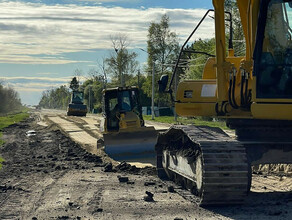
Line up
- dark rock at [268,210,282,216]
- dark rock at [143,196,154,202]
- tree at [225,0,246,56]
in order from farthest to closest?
tree at [225,0,246,56] → dark rock at [143,196,154,202] → dark rock at [268,210,282,216]

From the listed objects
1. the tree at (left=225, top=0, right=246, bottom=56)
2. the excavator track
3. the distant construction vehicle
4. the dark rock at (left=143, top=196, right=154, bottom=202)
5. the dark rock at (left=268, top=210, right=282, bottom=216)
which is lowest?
the distant construction vehicle

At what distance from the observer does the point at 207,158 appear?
8531 mm

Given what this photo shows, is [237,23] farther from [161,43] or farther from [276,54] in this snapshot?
[161,43]

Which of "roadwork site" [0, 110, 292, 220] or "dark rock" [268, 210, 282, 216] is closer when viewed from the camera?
"dark rock" [268, 210, 282, 216]

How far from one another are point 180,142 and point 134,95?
11.5m

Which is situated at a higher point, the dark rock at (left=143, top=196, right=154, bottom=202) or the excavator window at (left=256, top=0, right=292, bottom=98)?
the excavator window at (left=256, top=0, right=292, bottom=98)

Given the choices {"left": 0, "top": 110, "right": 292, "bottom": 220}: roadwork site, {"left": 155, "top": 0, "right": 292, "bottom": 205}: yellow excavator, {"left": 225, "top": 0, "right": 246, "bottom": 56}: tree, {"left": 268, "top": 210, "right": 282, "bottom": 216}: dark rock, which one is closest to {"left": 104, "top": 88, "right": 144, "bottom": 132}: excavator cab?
{"left": 225, "top": 0, "right": 246, "bottom": 56}: tree

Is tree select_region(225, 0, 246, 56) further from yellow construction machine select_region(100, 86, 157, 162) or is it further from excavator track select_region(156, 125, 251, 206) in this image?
yellow construction machine select_region(100, 86, 157, 162)

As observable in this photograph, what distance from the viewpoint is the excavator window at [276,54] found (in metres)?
8.52

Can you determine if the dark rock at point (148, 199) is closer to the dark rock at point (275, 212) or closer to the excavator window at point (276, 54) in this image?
the dark rock at point (275, 212)

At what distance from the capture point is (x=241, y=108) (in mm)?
9805

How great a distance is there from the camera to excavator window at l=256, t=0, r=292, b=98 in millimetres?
Result: 8516

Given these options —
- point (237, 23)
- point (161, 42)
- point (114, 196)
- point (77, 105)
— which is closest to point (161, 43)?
point (161, 42)

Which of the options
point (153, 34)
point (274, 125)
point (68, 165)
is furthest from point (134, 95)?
point (153, 34)
